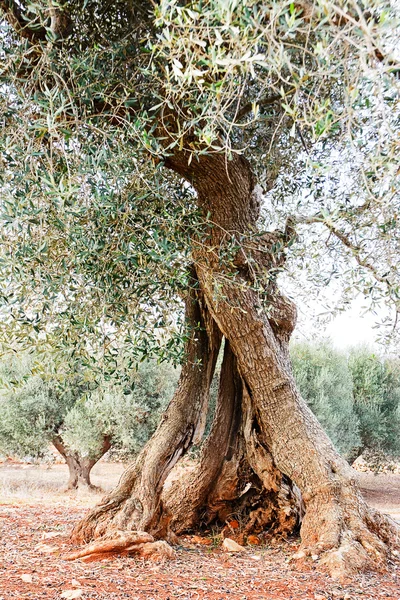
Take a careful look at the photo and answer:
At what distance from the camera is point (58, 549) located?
18.2ft

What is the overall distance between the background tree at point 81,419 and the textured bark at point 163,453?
23.9ft

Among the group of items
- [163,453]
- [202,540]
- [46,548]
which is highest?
[163,453]

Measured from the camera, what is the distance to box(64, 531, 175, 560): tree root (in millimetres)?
5070

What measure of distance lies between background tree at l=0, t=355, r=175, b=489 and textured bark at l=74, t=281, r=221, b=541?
7.27m

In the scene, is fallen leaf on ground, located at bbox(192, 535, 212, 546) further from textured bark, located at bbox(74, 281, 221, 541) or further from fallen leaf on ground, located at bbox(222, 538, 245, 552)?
textured bark, located at bbox(74, 281, 221, 541)

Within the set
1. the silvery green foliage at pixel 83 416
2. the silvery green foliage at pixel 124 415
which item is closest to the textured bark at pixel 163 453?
the silvery green foliage at pixel 124 415

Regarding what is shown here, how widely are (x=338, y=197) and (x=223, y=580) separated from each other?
13.4ft

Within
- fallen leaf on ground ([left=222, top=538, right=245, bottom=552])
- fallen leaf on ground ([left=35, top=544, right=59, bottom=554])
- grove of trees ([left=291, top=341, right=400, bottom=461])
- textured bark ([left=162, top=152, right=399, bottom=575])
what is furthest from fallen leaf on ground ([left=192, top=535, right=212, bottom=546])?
grove of trees ([left=291, top=341, right=400, bottom=461])

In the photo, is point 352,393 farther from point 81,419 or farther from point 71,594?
point 71,594

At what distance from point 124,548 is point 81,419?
928 centimetres

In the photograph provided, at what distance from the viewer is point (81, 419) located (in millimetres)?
14055

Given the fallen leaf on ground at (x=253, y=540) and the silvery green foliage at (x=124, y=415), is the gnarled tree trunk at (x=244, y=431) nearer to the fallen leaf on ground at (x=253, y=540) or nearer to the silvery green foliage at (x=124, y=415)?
the fallen leaf on ground at (x=253, y=540)

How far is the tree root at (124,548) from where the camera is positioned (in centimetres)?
507

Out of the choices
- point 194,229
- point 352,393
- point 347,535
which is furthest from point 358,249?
point 352,393
